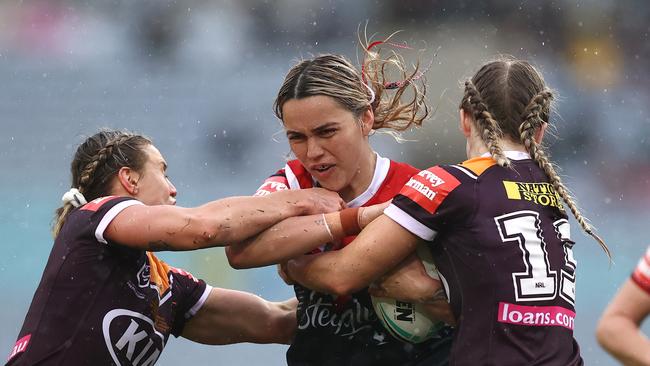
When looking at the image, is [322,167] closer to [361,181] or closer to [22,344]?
[361,181]

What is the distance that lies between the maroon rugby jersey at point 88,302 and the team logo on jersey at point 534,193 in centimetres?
145

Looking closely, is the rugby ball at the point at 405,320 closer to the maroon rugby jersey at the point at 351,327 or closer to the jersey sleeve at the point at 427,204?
the maroon rugby jersey at the point at 351,327

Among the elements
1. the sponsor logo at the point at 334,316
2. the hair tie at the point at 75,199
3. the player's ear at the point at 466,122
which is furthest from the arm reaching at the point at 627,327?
the hair tie at the point at 75,199

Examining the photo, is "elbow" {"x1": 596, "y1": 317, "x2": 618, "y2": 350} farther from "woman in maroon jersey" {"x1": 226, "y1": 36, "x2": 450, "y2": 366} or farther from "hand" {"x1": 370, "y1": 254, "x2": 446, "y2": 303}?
"woman in maroon jersey" {"x1": 226, "y1": 36, "x2": 450, "y2": 366}

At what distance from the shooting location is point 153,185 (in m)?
4.01

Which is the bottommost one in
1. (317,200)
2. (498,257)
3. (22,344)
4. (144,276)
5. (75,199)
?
(22,344)

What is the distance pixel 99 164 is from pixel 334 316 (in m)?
1.18

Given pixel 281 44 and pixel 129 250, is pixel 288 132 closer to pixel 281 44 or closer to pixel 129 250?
pixel 129 250

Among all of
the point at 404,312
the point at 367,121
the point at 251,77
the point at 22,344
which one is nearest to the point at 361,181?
the point at 367,121

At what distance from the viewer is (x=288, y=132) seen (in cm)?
367

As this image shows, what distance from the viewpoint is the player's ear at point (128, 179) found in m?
3.94

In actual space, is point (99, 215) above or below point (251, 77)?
below

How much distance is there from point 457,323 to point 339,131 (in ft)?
2.99

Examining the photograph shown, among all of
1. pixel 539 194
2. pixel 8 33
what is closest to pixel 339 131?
pixel 539 194
